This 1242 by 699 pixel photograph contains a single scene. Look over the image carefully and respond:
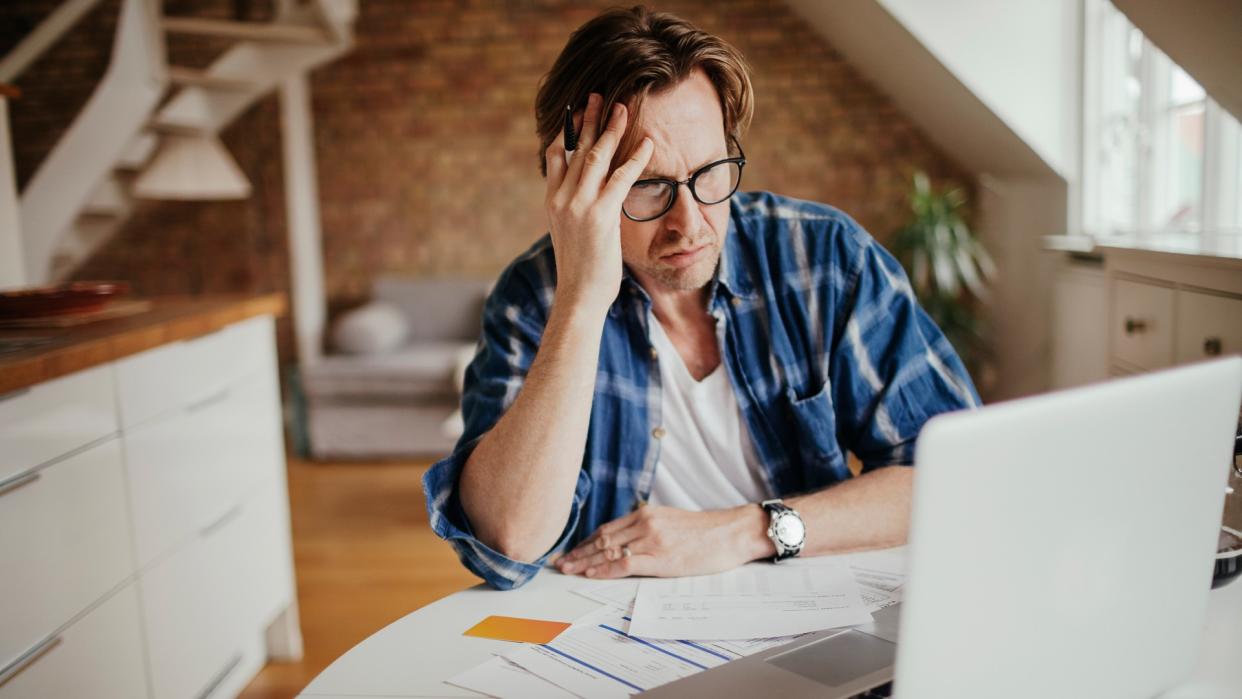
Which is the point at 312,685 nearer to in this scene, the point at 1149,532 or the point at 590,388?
the point at 590,388

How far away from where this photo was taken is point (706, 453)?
1.36 metres

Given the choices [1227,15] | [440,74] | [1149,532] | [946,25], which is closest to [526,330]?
[1149,532]

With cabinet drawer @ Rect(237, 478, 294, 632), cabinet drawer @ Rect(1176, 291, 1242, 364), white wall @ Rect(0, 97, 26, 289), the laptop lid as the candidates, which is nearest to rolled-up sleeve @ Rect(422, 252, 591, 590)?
the laptop lid

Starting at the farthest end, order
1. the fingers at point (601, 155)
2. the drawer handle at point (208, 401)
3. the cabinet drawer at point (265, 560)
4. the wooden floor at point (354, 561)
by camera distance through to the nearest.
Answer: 1. the wooden floor at point (354, 561)
2. the cabinet drawer at point (265, 560)
3. the drawer handle at point (208, 401)
4. the fingers at point (601, 155)

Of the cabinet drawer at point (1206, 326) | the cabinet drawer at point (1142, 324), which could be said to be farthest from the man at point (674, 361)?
the cabinet drawer at point (1142, 324)

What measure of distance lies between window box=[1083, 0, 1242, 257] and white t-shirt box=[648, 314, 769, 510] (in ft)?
5.49

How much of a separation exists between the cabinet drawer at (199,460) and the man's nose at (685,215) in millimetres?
1278

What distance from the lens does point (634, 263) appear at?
4.39ft

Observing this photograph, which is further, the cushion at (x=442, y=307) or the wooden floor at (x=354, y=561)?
the cushion at (x=442, y=307)

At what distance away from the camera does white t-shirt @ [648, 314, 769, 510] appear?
53.7 inches

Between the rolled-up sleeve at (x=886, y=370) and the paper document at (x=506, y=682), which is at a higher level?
the rolled-up sleeve at (x=886, y=370)

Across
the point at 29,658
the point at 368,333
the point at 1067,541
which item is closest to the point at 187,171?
the point at 368,333

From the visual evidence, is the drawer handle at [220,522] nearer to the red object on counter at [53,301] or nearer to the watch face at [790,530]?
the red object on counter at [53,301]

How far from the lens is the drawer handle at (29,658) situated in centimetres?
142
